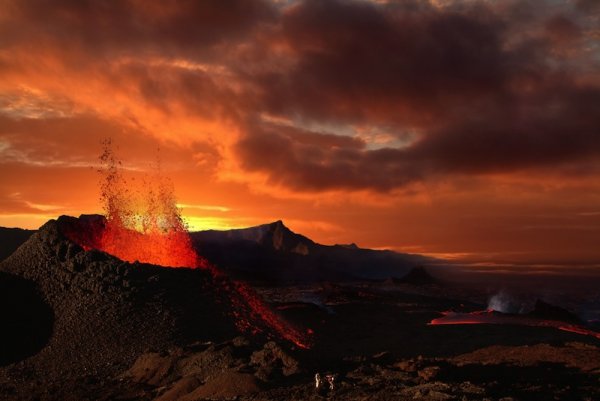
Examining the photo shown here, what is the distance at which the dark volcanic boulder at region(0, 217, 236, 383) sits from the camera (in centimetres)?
2134

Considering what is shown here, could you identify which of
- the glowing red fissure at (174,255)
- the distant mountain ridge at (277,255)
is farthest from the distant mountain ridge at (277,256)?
the glowing red fissure at (174,255)

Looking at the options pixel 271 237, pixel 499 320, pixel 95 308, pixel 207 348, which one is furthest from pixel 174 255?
pixel 271 237

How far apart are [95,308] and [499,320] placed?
915 inches

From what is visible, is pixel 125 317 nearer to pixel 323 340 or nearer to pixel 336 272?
pixel 323 340

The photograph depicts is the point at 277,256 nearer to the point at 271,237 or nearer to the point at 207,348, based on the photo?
the point at 271,237

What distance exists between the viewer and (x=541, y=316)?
37.9 m

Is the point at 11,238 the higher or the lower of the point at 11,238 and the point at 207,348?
the higher

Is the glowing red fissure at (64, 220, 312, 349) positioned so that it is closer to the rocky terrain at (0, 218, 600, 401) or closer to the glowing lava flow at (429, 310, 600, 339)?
the rocky terrain at (0, 218, 600, 401)

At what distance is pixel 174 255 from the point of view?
104 feet

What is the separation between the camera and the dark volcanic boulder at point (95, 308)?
840 inches

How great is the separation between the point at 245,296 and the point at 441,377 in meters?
15.3

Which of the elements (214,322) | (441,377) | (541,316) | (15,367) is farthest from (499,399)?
(541,316)

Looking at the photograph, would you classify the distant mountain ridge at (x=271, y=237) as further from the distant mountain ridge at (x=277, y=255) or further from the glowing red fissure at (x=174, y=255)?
the glowing red fissure at (x=174, y=255)

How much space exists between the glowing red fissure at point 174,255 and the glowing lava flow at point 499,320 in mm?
9999
